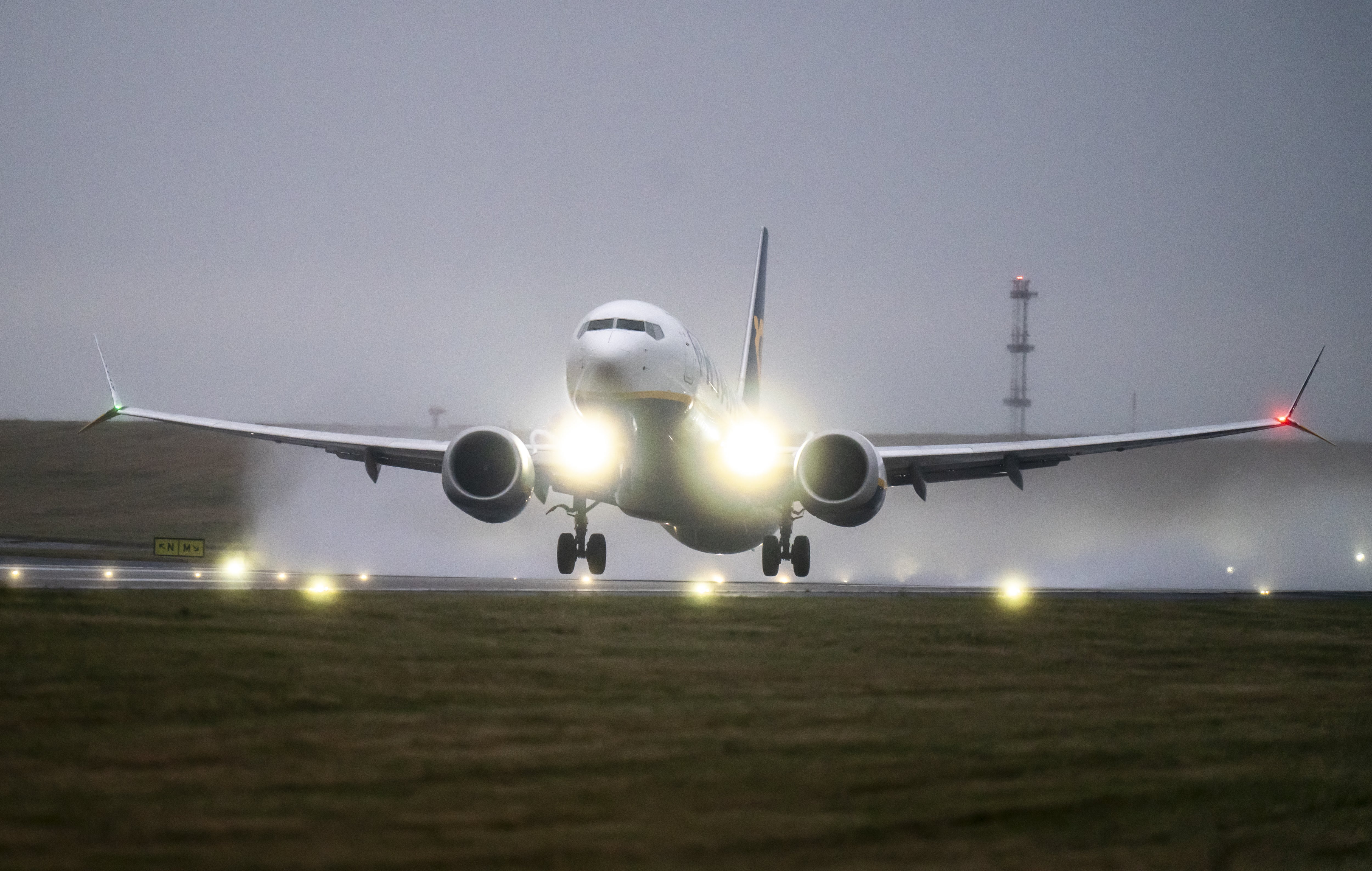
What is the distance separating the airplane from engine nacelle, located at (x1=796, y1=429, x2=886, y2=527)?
0.03 metres

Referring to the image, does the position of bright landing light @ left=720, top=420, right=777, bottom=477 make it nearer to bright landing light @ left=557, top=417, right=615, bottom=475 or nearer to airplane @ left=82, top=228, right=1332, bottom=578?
airplane @ left=82, top=228, right=1332, bottom=578

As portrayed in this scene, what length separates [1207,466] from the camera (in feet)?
376

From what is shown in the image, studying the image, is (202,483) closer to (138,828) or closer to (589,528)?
(589,528)

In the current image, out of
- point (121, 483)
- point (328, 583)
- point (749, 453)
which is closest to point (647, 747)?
point (328, 583)

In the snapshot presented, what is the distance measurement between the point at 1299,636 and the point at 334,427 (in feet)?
431

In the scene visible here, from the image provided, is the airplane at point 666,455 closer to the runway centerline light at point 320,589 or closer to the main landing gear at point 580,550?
the main landing gear at point 580,550

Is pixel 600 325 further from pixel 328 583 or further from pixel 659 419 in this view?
pixel 328 583

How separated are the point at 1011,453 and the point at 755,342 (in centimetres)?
1382

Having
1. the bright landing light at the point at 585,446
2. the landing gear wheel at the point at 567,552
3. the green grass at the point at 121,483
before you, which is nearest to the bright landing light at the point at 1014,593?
the bright landing light at the point at 585,446

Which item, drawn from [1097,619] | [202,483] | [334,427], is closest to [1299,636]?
[1097,619]

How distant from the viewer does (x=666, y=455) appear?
94.1ft

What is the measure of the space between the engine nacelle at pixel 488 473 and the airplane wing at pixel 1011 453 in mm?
9475

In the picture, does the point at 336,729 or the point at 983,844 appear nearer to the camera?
the point at 983,844

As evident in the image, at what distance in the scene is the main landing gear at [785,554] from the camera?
1446 inches
